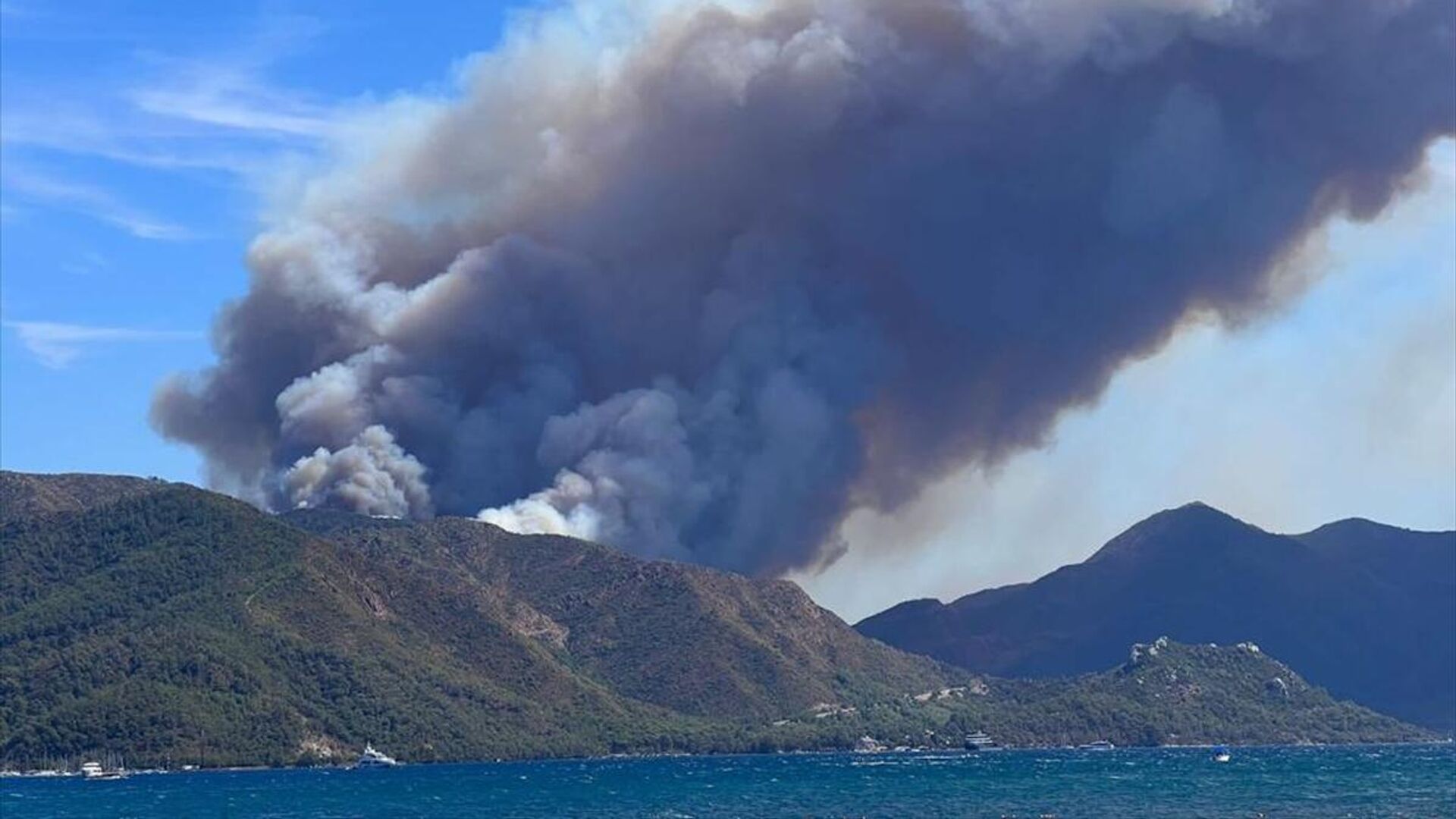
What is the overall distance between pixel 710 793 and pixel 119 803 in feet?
158

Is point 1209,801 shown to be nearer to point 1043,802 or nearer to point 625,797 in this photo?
point 1043,802

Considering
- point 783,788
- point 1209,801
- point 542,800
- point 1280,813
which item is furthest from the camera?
point 783,788

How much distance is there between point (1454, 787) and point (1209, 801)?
3080 cm

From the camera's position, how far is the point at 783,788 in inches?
7446

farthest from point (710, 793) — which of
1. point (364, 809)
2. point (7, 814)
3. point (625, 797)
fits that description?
point (7, 814)

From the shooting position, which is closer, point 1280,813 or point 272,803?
point 1280,813

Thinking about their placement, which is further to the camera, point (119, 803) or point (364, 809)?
point (119, 803)

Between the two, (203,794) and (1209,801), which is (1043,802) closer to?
(1209,801)

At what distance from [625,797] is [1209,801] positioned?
46510 mm

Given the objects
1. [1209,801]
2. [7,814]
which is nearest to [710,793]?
[1209,801]

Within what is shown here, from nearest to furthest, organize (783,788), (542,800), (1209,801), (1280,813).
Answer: (1280,813) < (1209,801) < (542,800) < (783,788)

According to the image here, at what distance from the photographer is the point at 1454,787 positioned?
18050cm

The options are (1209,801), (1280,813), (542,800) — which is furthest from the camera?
(542,800)

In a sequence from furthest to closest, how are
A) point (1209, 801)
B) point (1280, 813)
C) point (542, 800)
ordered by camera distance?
point (542, 800) < point (1209, 801) < point (1280, 813)
